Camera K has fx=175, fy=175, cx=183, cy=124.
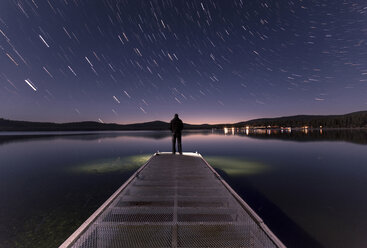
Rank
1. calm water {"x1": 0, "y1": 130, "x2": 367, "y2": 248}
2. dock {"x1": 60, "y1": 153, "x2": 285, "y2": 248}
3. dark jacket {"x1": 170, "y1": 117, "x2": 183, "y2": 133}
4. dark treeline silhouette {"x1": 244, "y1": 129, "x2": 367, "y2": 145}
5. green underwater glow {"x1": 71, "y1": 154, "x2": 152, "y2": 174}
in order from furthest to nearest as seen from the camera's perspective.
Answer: dark treeline silhouette {"x1": 244, "y1": 129, "x2": 367, "y2": 145} < green underwater glow {"x1": 71, "y1": 154, "x2": 152, "y2": 174} < dark jacket {"x1": 170, "y1": 117, "x2": 183, "y2": 133} < calm water {"x1": 0, "y1": 130, "x2": 367, "y2": 248} < dock {"x1": 60, "y1": 153, "x2": 285, "y2": 248}

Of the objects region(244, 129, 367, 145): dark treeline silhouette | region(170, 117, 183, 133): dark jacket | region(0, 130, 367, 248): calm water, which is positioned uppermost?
region(170, 117, 183, 133): dark jacket

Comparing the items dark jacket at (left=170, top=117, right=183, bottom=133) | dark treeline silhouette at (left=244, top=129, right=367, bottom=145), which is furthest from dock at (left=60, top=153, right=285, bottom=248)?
dark treeline silhouette at (left=244, top=129, right=367, bottom=145)

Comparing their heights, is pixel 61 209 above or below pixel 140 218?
below

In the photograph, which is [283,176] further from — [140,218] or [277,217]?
[140,218]

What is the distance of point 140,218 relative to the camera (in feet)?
13.3

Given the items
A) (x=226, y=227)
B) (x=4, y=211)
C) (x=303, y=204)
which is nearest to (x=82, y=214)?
(x=4, y=211)

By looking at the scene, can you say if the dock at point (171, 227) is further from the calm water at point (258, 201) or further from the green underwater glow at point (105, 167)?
the green underwater glow at point (105, 167)

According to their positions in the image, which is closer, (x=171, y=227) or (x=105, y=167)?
(x=171, y=227)

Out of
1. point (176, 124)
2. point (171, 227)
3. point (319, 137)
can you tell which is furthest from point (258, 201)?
point (319, 137)

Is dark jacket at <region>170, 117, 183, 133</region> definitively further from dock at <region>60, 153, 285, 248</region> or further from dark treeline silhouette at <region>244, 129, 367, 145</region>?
dark treeline silhouette at <region>244, 129, 367, 145</region>

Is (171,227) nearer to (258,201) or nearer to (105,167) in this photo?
(258,201)

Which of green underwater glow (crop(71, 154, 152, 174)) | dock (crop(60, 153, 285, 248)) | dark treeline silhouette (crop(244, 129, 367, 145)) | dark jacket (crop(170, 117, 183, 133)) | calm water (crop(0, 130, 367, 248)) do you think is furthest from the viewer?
dark treeline silhouette (crop(244, 129, 367, 145))

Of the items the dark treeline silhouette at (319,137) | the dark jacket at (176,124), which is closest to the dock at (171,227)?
the dark jacket at (176,124)

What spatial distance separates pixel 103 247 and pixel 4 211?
6347 millimetres
